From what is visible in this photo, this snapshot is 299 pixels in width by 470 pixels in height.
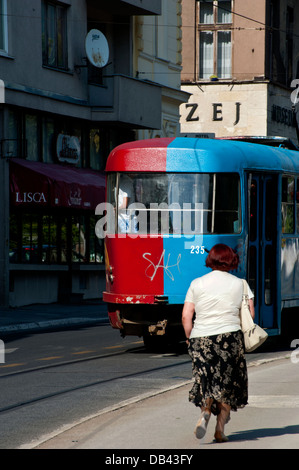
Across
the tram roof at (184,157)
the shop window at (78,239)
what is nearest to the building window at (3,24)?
the shop window at (78,239)

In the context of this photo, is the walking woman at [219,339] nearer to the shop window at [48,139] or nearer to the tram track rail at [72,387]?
the tram track rail at [72,387]

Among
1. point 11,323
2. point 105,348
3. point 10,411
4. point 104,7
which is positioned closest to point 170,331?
point 105,348

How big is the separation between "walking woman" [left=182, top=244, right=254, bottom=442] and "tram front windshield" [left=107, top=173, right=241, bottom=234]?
22.0ft

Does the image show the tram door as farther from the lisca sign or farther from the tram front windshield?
the lisca sign

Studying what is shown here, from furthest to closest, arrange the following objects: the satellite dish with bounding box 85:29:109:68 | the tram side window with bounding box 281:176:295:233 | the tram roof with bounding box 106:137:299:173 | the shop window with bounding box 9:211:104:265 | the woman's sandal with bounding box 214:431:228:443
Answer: the satellite dish with bounding box 85:29:109:68 < the shop window with bounding box 9:211:104:265 < the tram side window with bounding box 281:176:295:233 < the tram roof with bounding box 106:137:299:173 < the woman's sandal with bounding box 214:431:228:443

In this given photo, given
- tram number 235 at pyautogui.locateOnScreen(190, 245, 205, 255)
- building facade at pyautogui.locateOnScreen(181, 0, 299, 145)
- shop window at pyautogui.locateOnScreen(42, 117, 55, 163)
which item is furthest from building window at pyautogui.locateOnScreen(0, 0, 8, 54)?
building facade at pyautogui.locateOnScreen(181, 0, 299, 145)

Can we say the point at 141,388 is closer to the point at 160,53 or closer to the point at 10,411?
the point at 10,411

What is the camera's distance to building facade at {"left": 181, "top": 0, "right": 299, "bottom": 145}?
4266cm

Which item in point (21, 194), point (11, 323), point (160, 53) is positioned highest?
point (160, 53)

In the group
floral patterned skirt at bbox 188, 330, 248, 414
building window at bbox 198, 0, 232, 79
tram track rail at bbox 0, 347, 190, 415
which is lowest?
tram track rail at bbox 0, 347, 190, 415

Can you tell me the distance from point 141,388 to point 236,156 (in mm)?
4698

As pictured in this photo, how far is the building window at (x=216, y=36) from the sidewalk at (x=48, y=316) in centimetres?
1850

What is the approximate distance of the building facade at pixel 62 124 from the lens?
25.8 meters

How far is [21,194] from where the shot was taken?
25562mm
